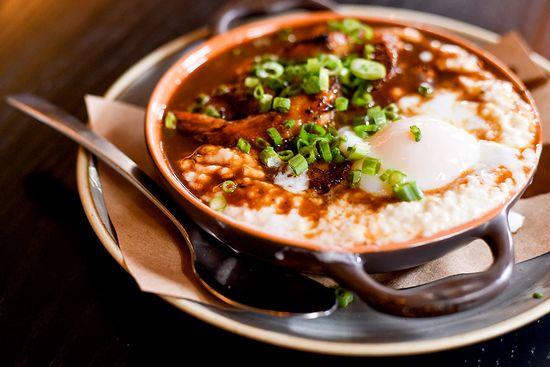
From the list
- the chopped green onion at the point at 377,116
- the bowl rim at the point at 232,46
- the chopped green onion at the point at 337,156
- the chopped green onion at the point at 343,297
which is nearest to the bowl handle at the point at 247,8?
the bowl rim at the point at 232,46

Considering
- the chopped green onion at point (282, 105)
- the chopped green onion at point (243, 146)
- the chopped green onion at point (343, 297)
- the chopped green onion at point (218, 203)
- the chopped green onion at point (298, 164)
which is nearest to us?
the chopped green onion at point (343, 297)

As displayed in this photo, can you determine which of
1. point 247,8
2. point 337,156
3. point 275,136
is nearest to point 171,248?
point 275,136

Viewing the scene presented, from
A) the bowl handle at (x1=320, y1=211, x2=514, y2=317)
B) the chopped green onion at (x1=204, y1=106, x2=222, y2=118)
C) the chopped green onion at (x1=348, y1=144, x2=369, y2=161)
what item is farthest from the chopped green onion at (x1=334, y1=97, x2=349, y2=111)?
the bowl handle at (x1=320, y1=211, x2=514, y2=317)

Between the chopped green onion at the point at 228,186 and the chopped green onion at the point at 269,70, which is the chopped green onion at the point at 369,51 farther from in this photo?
the chopped green onion at the point at 228,186

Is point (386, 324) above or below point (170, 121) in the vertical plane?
below

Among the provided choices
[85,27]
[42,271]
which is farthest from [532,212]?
[85,27]

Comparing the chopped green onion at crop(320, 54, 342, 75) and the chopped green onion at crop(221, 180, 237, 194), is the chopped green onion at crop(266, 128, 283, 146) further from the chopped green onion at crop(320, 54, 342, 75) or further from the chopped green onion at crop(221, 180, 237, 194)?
the chopped green onion at crop(320, 54, 342, 75)

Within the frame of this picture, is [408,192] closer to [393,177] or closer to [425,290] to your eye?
[393,177]
